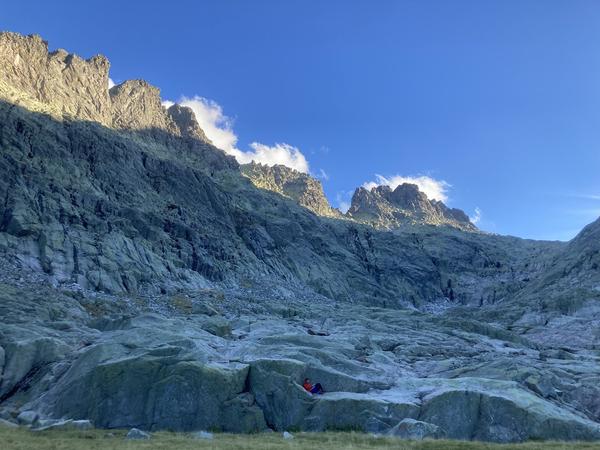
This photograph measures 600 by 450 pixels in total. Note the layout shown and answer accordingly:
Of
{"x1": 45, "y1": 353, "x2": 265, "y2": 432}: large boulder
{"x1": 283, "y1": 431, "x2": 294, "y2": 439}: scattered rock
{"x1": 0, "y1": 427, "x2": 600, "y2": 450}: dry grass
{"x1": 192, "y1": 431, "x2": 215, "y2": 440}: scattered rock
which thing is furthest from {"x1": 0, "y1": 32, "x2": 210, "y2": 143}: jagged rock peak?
{"x1": 283, "y1": 431, "x2": 294, "y2": 439}: scattered rock

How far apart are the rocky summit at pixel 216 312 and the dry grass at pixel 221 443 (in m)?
2.88

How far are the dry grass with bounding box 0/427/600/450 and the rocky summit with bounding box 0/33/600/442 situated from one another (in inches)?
113

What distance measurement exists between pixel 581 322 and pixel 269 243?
90902mm

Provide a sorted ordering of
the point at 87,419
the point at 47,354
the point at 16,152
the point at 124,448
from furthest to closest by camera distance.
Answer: the point at 16,152 → the point at 47,354 → the point at 87,419 → the point at 124,448

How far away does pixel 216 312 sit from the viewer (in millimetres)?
79250

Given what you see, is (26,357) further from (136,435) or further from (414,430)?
(414,430)

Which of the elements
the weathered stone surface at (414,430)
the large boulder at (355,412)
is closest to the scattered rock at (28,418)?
the large boulder at (355,412)

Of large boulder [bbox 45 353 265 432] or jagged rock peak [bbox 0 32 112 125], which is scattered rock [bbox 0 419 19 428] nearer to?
large boulder [bbox 45 353 265 432]

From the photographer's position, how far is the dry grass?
25.2 meters

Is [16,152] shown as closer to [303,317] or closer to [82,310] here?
[82,310]

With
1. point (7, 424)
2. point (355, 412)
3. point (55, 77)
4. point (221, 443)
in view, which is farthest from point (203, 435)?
Answer: point (55, 77)

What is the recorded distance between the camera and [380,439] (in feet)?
92.2

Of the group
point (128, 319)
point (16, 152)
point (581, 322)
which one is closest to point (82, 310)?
point (128, 319)

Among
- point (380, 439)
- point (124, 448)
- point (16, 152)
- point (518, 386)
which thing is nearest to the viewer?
point (124, 448)
